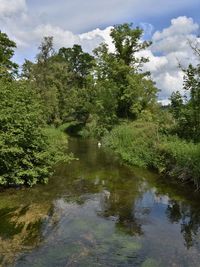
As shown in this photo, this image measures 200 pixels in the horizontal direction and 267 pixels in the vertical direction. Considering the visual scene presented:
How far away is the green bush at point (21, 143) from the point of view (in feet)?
44.4

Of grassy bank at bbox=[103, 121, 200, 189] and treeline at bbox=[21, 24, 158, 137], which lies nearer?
grassy bank at bbox=[103, 121, 200, 189]

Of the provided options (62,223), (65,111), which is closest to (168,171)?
Answer: (62,223)

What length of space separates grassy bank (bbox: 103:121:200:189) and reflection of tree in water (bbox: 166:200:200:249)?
8.31 ft

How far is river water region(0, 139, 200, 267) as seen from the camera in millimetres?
8336

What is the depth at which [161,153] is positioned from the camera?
19672 millimetres

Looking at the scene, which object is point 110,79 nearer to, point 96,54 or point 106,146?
point 96,54

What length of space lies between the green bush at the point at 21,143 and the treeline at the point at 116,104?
0.23 feet

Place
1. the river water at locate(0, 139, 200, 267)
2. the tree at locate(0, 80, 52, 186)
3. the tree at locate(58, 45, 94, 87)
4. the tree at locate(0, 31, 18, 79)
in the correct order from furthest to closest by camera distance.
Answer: the tree at locate(58, 45, 94, 87) → the tree at locate(0, 31, 18, 79) → the tree at locate(0, 80, 52, 186) → the river water at locate(0, 139, 200, 267)

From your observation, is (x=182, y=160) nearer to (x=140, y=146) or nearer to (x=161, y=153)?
(x=161, y=153)

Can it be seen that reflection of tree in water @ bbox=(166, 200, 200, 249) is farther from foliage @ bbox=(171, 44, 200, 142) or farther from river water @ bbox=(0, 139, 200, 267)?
foliage @ bbox=(171, 44, 200, 142)

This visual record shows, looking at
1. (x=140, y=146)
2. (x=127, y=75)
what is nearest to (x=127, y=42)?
(x=127, y=75)

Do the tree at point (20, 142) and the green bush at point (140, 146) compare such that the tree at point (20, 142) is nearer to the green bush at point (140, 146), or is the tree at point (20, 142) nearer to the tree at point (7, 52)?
the green bush at point (140, 146)

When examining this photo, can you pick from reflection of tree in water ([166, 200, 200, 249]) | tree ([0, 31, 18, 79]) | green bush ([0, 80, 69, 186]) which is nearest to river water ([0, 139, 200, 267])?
reflection of tree in water ([166, 200, 200, 249])

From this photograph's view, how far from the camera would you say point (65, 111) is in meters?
53.3
